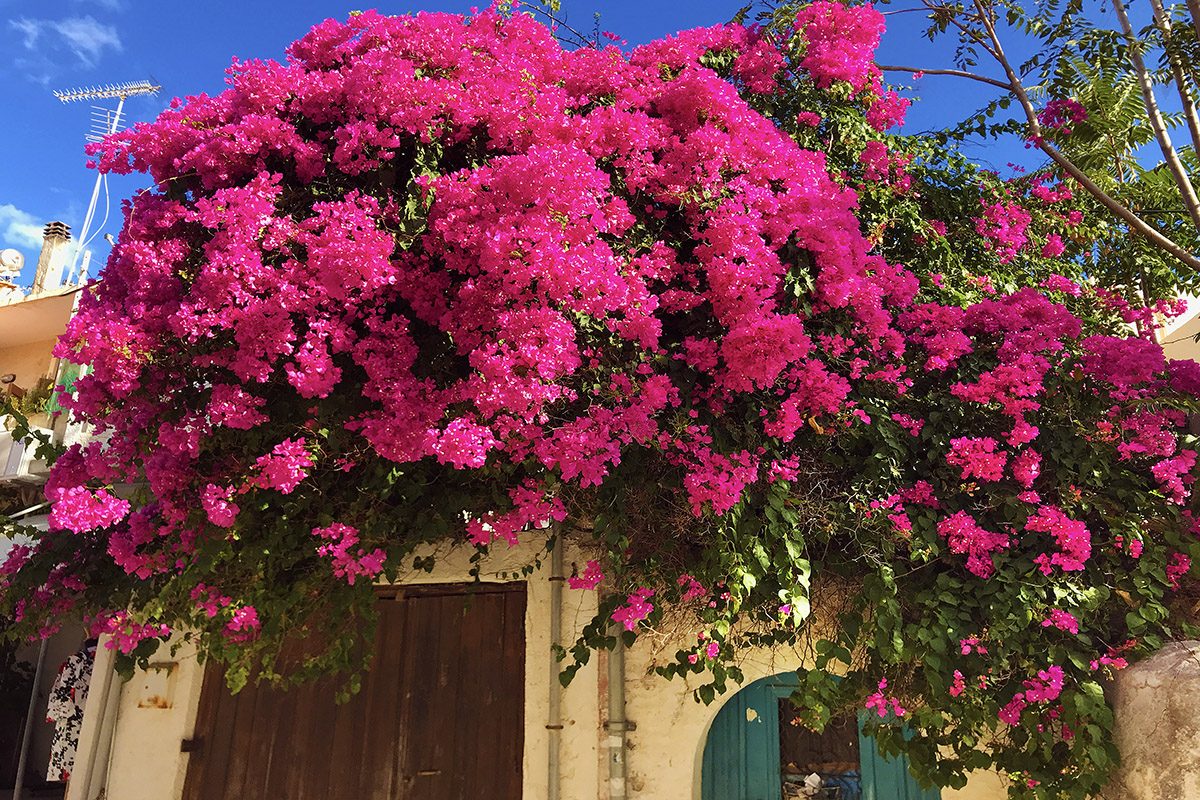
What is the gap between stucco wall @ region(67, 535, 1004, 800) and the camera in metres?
4.77

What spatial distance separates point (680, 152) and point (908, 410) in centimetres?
183

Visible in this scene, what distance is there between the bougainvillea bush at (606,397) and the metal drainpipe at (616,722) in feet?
2.73

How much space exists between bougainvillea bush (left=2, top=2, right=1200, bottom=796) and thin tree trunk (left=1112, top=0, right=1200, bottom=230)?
1.14 metres

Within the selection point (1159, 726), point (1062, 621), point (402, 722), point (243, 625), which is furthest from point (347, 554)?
point (1159, 726)

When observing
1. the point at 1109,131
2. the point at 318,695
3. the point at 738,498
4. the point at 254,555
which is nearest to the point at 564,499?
the point at 738,498

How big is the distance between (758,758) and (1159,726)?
2.19 meters

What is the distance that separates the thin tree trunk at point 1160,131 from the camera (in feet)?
15.2

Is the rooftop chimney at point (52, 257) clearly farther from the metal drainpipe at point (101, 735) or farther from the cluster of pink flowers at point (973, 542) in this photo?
the cluster of pink flowers at point (973, 542)

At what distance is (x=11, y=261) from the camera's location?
1334 cm

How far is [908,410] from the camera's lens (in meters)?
4.20

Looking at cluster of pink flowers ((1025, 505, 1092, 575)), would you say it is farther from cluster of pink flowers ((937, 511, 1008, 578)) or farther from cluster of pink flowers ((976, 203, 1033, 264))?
cluster of pink flowers ((976, 203, 1033, 264))

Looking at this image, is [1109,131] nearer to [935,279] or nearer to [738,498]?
[935,279]

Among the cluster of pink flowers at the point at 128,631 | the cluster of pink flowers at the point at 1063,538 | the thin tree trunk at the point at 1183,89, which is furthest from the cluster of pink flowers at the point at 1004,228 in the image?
the cluster of pink flowers at the point at 128,631

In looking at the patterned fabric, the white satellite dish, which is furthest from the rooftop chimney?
the patterned fabric
